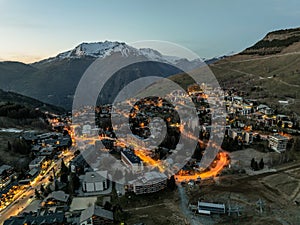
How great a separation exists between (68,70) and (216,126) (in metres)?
134

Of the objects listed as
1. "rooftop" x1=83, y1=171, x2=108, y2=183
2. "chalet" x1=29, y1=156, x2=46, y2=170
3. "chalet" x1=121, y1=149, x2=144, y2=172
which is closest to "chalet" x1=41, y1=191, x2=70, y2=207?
"rooftop" x1=83, y1=171, x2=108, y2=183

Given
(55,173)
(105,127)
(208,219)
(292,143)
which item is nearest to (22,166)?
(55,173)

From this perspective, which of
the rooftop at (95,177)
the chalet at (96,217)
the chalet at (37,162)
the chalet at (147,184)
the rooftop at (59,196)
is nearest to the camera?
the chalet at (96,217)

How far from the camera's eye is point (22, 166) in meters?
21.4

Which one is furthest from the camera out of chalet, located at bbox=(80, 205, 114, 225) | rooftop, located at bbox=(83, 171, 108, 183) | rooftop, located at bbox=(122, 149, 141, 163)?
rooftop, located at bbox=(122, 149, 141, 163)

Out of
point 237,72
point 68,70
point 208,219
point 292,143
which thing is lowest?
point 208,219

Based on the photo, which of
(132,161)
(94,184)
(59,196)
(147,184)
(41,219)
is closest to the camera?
(41,219)

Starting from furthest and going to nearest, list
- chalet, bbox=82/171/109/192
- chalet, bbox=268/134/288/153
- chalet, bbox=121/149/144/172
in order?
1. chalet, bbox=268/134/288/153
2. chalet, bbox=121/149/144/172
3. chalet, bbox=82/171/109/192

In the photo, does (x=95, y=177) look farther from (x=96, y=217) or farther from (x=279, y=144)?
(x=279, y=144)

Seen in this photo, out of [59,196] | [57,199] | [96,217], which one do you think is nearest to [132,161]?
[59,196]

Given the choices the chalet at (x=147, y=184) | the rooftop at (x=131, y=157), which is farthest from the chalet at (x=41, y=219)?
the rooftop at (x=131, y=157)

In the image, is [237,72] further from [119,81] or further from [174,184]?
[119,81]

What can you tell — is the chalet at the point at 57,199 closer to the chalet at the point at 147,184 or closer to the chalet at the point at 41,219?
the chalet at the point at 41,219

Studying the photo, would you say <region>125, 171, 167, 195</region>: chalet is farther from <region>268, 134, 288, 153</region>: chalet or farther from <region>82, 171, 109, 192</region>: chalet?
<region>268, 134, 288, 153</region>: chalet
